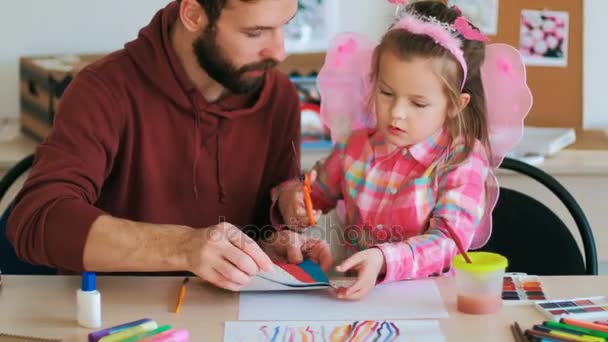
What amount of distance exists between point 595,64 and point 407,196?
57.8 inches

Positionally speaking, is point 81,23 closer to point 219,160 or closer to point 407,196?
point 219,160

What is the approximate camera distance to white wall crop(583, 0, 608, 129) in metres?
2.95

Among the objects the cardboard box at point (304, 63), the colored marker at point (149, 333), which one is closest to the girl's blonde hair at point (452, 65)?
the colored marker at point (149, 333)

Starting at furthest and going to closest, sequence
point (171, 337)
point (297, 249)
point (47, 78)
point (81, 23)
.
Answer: point (81, 23), point (47, 78), point (297, 249), point (171, 337)

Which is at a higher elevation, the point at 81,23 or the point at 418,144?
the point at 81,23

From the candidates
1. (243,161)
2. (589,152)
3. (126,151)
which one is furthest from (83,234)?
(589,152)

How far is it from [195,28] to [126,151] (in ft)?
0.98

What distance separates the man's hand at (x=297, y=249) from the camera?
1713mm

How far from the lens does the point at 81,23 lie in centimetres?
291

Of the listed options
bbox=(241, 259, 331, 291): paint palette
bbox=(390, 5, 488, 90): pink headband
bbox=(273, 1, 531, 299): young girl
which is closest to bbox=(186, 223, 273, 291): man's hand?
bbox=(241, 259, 331, 291): paint palette

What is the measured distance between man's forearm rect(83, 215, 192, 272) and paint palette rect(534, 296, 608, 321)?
2.04 ft

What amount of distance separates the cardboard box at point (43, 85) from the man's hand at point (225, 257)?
1290 mm

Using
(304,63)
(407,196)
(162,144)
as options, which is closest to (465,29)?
(407,196)

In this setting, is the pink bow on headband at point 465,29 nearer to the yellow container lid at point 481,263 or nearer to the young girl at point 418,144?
the young girl at point 418,144
